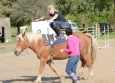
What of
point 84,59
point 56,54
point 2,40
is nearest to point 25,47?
point 56,54

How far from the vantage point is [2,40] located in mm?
42906

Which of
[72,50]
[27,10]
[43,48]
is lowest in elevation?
[43,48]

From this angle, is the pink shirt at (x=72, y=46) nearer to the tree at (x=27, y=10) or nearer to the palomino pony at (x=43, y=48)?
the palomino pony at (x=43, y=48)

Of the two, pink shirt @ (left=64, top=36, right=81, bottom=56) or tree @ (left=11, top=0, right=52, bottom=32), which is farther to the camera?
tree @ (left=11, top=0, right=52, bottom=32)

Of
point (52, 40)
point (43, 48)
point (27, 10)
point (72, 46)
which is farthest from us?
point (27, 10)

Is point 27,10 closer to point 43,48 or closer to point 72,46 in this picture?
point 43,48

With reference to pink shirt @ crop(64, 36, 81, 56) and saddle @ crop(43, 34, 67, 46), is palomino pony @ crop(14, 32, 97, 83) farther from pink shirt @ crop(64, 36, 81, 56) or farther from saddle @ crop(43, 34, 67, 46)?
pink shirt @ crop(64, 36, 81, 56)

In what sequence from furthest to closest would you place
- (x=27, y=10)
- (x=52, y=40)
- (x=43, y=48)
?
(x=27, y=10) → (x=52, y=40) → (x=43, y=48)

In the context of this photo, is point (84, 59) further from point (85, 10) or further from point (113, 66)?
point (85, 10)

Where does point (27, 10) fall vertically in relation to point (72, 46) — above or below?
above

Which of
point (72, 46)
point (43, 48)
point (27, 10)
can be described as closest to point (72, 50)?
point (72, 46)

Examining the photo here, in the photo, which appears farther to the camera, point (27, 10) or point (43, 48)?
point (27, 10)

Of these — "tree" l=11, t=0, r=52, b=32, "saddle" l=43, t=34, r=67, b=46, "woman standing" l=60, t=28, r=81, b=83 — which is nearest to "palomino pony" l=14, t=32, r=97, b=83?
"saddle" l=43, t=34, r=67, b=46

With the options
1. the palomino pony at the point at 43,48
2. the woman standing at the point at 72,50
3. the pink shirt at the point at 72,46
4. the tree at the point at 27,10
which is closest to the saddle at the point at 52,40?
the palomino pony at the point at 43,48
